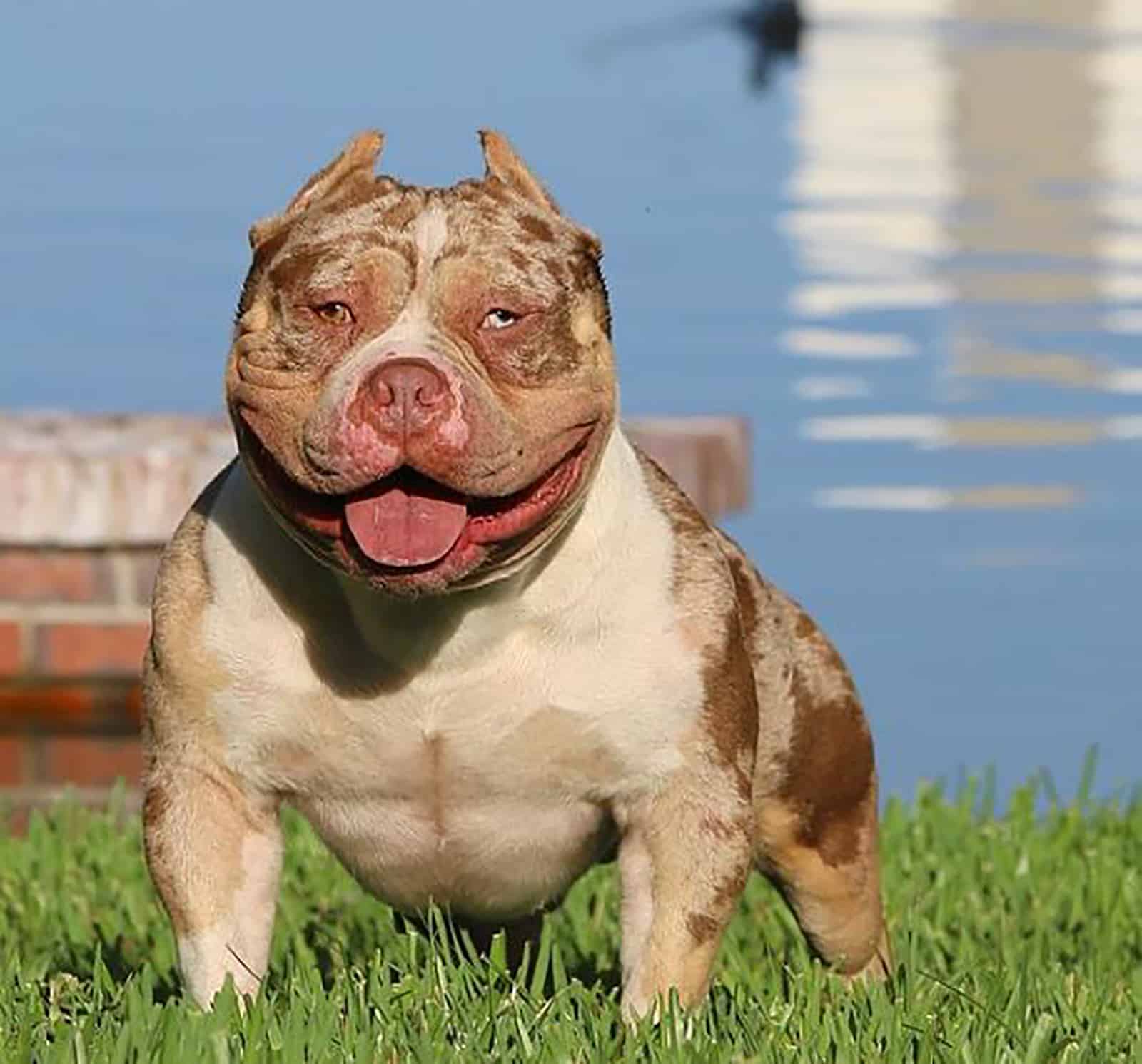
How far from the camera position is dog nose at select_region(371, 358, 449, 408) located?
15.9 feet

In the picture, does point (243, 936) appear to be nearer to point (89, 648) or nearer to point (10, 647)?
point (89, 648)

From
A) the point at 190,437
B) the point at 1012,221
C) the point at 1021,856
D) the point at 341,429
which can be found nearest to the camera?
the point at 341,429

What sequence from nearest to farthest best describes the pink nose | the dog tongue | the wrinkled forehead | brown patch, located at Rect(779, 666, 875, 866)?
the pink nose → the dog tongue → the wrinkled forehead → brown patch, located at Rect(779, 666, 875, 866)

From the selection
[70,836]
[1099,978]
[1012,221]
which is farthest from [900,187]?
[1099,978]

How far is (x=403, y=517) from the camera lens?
5.03 meters

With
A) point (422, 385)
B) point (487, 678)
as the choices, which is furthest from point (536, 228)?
point (487, 678)

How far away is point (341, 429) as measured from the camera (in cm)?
489

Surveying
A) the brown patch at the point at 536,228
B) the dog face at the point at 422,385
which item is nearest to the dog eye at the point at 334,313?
the dog face at the point at 422,385

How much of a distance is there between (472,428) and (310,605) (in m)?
0.63

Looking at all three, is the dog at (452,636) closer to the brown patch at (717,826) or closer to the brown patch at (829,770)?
the brown patch at (717,826)

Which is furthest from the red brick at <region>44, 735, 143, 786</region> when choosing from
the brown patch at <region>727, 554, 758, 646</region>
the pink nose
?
the pink nose

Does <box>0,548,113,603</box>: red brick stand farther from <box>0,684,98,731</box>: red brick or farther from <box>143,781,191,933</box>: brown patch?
<box>143,781,191,933</box>: brown patch

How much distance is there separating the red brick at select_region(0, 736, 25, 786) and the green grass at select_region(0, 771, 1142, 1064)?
2328 mm

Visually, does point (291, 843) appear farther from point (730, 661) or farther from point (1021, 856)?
point (730, 661)
